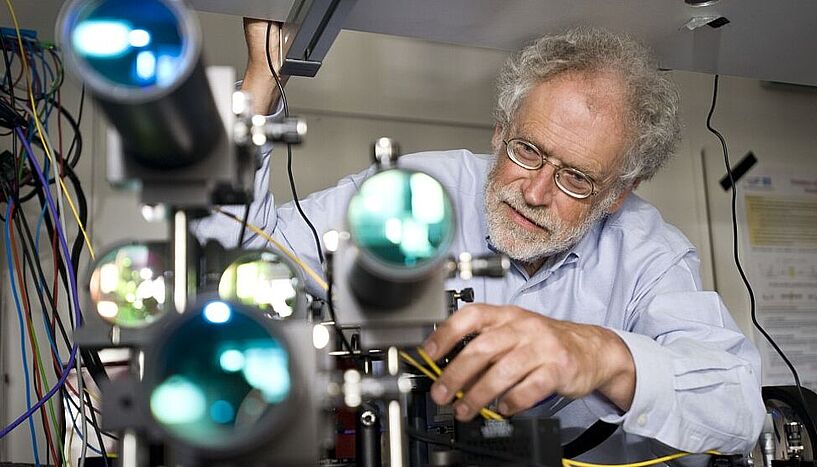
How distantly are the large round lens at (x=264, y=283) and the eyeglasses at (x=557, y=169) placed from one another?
31.8 inches

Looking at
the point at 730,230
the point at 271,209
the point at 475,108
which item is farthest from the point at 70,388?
the point at 730,230

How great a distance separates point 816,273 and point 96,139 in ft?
8.24

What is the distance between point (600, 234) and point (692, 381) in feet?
1.92

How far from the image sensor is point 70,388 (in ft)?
4.98

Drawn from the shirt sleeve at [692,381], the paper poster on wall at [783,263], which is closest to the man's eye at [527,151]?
the shirt sleeve at [692,381]

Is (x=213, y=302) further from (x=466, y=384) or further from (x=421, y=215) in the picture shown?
(x=466, y=384)

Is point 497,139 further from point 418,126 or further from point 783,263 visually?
point 783,263

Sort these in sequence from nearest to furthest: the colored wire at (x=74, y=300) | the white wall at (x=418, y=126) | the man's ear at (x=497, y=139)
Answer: the colored wire at (x=74, y=300), the man's ear at (x=497, y=139), the white wall at (x=418, y=126)

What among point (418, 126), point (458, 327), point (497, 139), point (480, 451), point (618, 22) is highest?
point (418, 126)

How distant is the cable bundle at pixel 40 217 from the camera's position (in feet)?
4.76

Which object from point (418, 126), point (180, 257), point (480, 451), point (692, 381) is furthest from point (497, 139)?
point (180, 257)

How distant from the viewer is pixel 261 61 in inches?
53.3

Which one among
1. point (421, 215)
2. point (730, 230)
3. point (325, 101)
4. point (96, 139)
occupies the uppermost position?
point (325, 101)

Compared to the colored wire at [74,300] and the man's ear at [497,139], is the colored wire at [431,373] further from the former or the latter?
the man's ear at [497,139]
